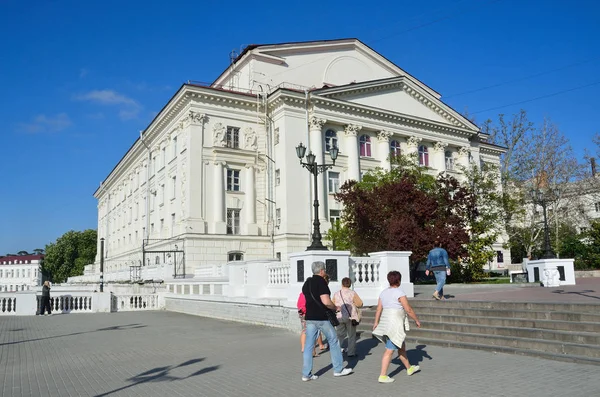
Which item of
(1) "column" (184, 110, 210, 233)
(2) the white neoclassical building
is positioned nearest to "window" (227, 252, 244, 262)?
(2) the white neoclassical building

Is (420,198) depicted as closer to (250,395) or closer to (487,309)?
(487,309)

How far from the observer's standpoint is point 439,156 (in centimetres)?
4525

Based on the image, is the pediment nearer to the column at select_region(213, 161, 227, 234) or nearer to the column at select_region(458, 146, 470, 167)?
the column at select_region(458, 146, 470, 167)

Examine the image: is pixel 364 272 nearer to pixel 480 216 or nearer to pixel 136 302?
pixel 136 302

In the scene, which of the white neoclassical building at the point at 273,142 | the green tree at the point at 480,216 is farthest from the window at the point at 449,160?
the green tree at the point at 480,216

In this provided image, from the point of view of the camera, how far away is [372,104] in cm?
4147

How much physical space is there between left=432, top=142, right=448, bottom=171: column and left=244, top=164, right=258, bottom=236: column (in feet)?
57.5

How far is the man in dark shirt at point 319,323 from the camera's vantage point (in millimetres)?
7586

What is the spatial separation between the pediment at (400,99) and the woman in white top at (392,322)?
31555 millimetres

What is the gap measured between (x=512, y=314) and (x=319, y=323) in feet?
16.8

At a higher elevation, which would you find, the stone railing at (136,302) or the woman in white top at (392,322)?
the woman in white top at (392,322)

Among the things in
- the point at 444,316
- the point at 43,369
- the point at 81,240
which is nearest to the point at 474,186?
the point at 444,316

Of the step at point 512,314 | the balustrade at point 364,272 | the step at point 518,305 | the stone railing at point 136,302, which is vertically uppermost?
the balustrade at point 364,272

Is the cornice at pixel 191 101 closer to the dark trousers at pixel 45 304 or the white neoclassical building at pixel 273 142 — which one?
the white neoclassical building at pixel 273 142
